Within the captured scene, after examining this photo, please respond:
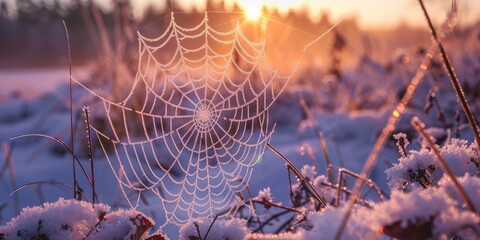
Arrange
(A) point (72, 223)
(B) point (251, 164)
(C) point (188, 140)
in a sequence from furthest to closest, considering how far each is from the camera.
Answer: (C) point (188, 140), (B) point (251, 164), (A) point (72, 223)

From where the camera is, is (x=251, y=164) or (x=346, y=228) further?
(x=251, y=164)

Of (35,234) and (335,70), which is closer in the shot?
(35,234)

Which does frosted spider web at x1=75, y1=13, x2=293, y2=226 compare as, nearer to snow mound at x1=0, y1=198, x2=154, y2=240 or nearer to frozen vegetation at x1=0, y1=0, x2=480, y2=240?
frozen vegetation at x1=0, y1=0, x2=480, y2=240

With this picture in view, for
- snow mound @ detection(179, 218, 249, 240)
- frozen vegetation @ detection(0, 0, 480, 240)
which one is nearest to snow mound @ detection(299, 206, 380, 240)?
frozen vegetation @ detection(0, 0, 480, 240)

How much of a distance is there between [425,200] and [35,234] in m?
0.73

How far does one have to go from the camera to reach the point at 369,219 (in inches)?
33.1

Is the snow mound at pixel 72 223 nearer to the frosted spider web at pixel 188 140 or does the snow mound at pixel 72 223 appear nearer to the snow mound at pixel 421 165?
the snow mound at pixel 421 165

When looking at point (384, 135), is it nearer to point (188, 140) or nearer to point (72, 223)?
point (72, 223)

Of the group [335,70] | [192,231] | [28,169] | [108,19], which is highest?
[108,19]

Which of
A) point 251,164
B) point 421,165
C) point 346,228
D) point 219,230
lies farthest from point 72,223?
point 251,164

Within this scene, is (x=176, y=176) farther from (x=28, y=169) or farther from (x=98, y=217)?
(x=98, y=217)

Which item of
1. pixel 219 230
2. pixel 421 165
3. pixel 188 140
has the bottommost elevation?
pixel 219 230

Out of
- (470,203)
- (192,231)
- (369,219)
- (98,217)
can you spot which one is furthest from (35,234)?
(470,203)

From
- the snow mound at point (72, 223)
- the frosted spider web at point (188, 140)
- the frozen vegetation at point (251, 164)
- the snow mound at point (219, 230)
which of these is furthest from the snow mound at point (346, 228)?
the frosted spider web at point (188, 140)
